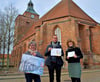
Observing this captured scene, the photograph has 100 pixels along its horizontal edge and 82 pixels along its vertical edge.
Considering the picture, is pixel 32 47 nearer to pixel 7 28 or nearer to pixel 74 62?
pixel 74 62

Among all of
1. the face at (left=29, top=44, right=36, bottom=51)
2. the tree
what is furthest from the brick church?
the face at (left=29, top=44, right=36, bottom=51)

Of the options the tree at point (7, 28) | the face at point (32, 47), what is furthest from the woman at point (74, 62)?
the tree at point (7, 28)

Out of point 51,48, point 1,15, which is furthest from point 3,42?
point 51,48

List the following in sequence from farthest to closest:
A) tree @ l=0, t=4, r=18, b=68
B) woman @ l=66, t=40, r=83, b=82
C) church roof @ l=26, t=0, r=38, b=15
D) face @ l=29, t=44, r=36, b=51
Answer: church roof @ l=26, t=0, r=38, b=15 → tree @ l=0, t=4, r=18, b=68 → woman @ l=66, t=40, r=83, b=82 → face @ l=29, t=44, r=36, b=51

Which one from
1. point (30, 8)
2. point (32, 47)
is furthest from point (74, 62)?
point (30, 8)

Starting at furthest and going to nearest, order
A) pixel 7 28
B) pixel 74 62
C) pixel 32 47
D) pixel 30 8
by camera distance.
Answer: pixel 30 8 → pixel 7 28 → pixel 74 62 → pixel 32 47

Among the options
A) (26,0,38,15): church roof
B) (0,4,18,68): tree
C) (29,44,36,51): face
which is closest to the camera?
(29,44,36,51): face

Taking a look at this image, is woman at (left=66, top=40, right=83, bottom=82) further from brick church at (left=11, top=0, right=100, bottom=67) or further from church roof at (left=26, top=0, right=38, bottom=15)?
church roof at (left=26, top=0, right=38, bottom=15)

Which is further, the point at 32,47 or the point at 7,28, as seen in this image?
the point at 7,28

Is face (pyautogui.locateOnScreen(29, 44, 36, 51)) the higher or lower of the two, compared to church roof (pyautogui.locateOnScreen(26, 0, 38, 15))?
lower

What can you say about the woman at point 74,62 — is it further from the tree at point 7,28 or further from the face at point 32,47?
the tree at point 7,28

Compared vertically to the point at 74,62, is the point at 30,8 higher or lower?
higher

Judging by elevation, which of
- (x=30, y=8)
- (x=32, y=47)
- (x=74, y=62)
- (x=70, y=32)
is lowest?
(x=74, y=62)

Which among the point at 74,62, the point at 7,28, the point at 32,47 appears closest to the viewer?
the point at 32,47
